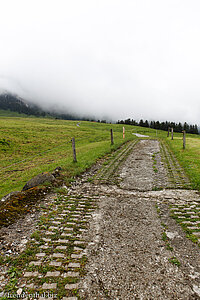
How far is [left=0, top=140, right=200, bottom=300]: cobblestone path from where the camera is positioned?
146 inches

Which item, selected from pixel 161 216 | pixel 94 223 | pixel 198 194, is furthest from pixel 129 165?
pixel 94 223

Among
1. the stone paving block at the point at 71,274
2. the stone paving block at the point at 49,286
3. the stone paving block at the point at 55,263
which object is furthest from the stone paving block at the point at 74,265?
the stone paving block at the point at 49,286

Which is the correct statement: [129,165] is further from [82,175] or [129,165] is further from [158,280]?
[158,280]

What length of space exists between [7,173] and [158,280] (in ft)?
59.1

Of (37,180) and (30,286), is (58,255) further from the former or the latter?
(37,180)

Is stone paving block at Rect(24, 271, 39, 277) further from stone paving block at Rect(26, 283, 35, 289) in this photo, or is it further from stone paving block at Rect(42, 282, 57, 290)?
stone paving block at Rect(42, 282, 57, 290)

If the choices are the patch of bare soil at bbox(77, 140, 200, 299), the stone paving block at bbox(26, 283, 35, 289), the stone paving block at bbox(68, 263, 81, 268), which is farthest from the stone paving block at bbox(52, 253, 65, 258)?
the stone paving block at bbox(26, 283, 35, 289)

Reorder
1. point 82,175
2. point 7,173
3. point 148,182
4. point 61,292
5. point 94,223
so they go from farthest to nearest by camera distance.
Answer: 1. point 7,173
2. point 82,175
3. point 148,182
4. point 94,223
5. point 61,292

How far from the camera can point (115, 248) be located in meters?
4.89

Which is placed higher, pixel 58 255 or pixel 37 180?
pixel 37 180

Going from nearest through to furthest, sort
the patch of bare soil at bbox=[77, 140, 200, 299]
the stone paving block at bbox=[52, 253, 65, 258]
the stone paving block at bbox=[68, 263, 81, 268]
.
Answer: the patch of bare soil at bbox=[77, 140, 200, 299] < the stone paving block at bbox=[68, 263, 81, 268] < the stone paving block at bbox=[52, 253, 65, 258]

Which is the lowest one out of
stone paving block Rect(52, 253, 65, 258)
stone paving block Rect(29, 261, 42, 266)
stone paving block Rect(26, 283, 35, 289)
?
stone paving block Rect(26, 283, 35, 289)

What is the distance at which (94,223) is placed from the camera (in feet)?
20.2

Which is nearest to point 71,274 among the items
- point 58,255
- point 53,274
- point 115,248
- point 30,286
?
point 53,274
